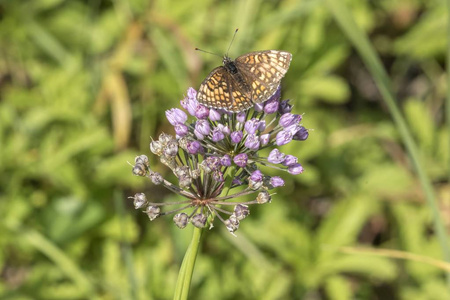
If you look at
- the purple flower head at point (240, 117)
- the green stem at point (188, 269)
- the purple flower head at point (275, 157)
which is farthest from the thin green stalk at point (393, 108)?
the green stem at point (188, 269)

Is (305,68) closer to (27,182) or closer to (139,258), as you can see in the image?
(139,258)

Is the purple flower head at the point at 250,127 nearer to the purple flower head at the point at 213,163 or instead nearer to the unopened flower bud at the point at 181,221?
the purple flower head at the point at 213,163

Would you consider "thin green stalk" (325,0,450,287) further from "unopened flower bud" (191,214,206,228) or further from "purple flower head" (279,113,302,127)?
"unopened flower bud" (191,214,206,228)

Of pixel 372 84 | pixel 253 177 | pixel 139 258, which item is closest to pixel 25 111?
pixel 139 258

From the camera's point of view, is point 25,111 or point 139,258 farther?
point 25,111

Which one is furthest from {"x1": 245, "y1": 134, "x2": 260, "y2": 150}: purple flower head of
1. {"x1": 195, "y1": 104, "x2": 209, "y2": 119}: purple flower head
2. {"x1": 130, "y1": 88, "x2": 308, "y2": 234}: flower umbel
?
{"x1": 195, "y1": 104, "x2": 209, "y2": 119}: purple flower head

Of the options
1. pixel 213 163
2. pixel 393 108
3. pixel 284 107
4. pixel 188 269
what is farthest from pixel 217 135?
pixel 393 108
